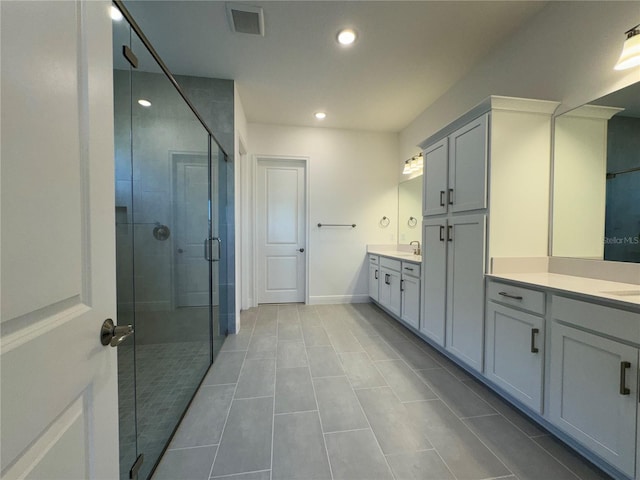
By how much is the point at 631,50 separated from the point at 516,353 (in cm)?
174

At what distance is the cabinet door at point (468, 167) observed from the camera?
1.84 metres

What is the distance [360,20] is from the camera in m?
1.98

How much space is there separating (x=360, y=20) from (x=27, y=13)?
218 cm

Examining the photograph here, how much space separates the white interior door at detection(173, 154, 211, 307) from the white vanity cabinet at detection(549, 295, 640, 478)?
94.2 inches

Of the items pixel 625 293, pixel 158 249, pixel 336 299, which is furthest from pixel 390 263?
pixel 158 249

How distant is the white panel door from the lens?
39 cm

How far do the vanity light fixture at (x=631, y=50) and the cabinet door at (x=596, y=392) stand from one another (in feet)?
4.69

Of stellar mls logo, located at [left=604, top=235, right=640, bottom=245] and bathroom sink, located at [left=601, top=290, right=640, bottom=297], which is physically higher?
stellar mls logo, located at [left=604, top=235, right=640, bottom=245]

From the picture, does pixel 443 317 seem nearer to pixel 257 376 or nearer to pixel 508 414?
pixel 508 414

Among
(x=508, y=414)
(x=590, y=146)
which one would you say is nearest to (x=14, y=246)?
(x=508, y=414)

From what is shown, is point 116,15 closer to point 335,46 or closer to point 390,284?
point 335,46

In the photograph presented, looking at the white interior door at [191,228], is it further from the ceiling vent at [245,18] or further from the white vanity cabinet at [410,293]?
the white vanity cabinet at [410,293]

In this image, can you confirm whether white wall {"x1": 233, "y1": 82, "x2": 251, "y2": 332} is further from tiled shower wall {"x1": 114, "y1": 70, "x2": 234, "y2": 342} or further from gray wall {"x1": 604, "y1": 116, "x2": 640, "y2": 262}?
gray wall {"x1": 604, "y1": 116, "x2": 640, "y2": 262}

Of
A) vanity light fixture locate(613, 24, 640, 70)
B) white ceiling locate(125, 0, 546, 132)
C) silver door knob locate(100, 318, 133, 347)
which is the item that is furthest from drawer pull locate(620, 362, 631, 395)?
white ceiling locate(125, 0, 546, 132)
